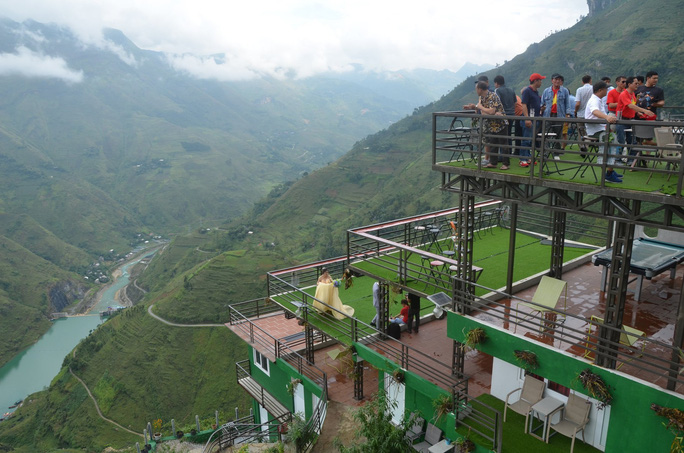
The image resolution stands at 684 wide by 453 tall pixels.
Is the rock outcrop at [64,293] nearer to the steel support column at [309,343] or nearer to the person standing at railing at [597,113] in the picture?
the steel support column at [309,343]

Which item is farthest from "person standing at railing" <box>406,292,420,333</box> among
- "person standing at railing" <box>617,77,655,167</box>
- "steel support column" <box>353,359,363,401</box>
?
"person standing at railing" <box>617,77,655,167</box>

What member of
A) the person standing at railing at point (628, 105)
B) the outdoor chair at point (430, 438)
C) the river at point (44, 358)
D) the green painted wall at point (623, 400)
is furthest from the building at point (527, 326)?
the river at point (44, 358)

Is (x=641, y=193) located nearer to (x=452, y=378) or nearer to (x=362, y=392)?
(x=452, y=378)

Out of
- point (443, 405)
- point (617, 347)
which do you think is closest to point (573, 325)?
point (617, 347)

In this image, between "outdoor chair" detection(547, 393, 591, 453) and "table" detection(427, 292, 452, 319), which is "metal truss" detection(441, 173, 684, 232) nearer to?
"table" detection(427, 292, 452, 319)

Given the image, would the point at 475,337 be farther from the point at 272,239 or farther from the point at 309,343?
the point at 272,239
